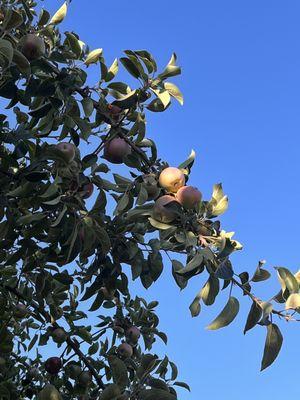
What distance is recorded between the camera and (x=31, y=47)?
2982 millimetres

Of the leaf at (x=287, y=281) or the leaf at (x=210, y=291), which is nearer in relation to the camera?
the leaf at (x=287, y=281)

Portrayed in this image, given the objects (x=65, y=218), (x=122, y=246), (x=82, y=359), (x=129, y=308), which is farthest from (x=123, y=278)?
(x=129, y=308)

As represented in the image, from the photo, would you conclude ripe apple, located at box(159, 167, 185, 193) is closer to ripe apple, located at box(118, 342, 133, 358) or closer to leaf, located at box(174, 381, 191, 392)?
ripe apple, located at box(118, 342, 133, 358)

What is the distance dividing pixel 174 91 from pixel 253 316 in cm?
124

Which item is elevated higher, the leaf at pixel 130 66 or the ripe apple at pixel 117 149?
the leaf at pixel 130 66

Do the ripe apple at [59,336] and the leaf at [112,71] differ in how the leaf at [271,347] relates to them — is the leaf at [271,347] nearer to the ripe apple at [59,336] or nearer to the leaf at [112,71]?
the leaf at [112,71]

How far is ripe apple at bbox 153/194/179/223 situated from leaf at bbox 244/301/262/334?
0.57 m

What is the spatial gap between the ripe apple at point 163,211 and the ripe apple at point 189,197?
0.04 meters

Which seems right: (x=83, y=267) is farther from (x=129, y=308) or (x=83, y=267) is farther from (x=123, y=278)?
(x=123, y=278)

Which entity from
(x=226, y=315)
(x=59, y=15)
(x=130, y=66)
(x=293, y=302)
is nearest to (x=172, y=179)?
(x=130, y=66)

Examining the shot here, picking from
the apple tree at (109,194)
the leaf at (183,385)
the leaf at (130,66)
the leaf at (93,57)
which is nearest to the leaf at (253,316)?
the apple tree at (109,194)

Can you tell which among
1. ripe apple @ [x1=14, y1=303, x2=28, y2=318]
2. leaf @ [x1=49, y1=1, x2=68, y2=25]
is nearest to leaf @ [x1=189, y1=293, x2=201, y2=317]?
leaf @ [x1=49, y1=1, x2=68, y2=25]

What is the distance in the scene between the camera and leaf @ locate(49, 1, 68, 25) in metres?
3.25

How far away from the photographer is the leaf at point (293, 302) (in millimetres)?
2203
